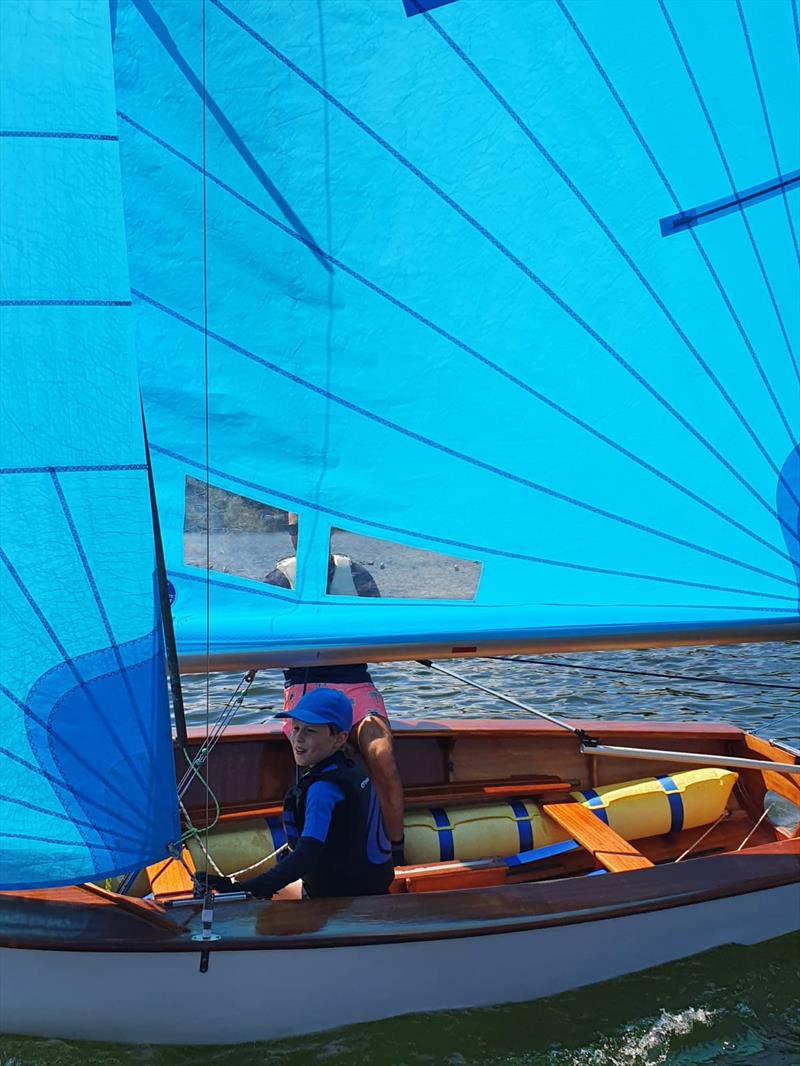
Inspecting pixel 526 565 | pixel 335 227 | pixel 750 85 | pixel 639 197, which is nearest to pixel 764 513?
pixel 526 565

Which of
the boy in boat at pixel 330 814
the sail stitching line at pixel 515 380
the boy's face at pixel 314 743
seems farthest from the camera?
the sail stitching line at pixel 515 380

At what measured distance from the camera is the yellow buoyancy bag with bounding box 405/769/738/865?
376 cm

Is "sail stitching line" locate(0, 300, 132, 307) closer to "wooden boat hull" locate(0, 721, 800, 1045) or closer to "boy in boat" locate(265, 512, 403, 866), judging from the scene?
"boy in boat" locate(265, 512, 403, 866)

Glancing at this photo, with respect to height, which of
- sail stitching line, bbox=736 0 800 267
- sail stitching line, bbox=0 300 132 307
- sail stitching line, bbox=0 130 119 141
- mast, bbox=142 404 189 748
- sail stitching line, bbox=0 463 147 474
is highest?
sail stitching line, bbox=736 0 800 267

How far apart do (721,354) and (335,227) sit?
121 centimetres

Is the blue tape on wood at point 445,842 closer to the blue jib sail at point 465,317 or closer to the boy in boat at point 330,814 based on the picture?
the boy in boat at point 330,814

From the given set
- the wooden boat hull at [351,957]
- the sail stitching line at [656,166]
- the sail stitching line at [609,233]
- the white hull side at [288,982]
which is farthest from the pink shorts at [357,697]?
the sail stitching line at [656,166]

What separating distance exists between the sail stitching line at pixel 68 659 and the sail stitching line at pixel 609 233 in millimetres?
1867

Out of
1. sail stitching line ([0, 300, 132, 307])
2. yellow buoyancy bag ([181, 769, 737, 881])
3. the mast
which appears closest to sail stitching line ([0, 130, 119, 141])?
sail stitching line ([0, 300, 132, 307])

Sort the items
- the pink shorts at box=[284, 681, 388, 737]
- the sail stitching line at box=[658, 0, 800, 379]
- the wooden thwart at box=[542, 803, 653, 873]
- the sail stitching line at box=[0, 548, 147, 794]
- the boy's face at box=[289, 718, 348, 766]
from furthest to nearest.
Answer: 1. the pink shorts at box=[284, 681, 388, 737]
2. the wooden thwart at box=[542, 803, 653, 873]
3. the sail stitching line at box=[658, 0, 800, 379]
4. the boy's face at box=[289, 718, 348, 766]
5. the sail stitching line at box=[0, 548, 147, 794]

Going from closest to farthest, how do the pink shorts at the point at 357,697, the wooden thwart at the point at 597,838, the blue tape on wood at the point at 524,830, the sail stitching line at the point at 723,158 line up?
the sail stitching line at the point at 723,158
the wooden thwart at the point at 597,838
the pink shorts at the point at 357,697
the blue tape on wood at the point at 524,830

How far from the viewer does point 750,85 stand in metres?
3.35

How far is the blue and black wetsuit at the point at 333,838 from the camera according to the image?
291 cm

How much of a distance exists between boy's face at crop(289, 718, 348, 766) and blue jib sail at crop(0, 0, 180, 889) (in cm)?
55
